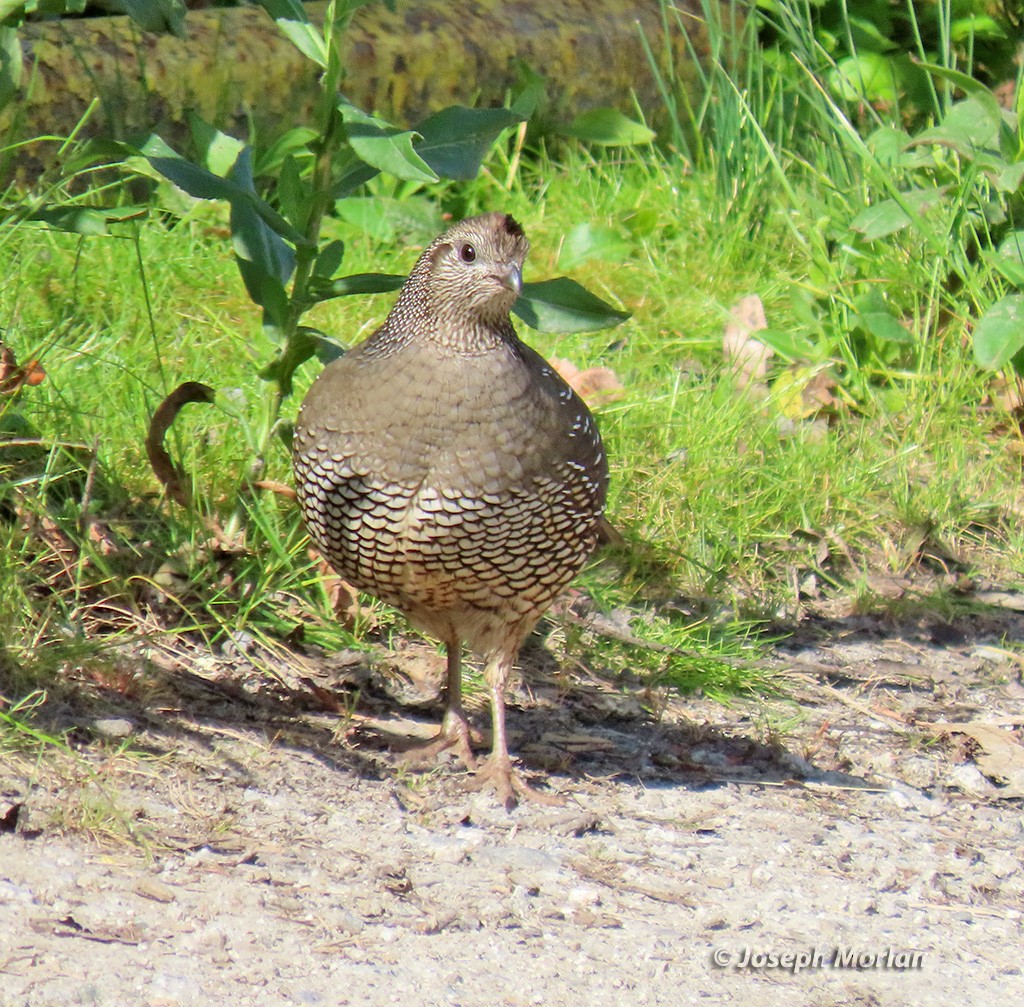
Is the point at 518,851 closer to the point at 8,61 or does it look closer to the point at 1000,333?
the point at 8,61

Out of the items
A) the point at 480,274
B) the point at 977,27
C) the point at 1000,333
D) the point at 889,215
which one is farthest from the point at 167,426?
the point at 977,27

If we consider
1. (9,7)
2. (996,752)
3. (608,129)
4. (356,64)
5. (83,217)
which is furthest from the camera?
(608,129)

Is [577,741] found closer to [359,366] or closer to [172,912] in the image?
[359,366]

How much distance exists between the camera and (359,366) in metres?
3.75

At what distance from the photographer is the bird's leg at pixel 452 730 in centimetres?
395

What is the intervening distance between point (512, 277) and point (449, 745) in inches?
47.3

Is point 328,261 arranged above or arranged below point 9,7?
below

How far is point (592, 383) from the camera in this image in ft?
17.4

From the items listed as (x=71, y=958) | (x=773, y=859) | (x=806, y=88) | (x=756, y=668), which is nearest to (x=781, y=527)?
(x=756, y=668)

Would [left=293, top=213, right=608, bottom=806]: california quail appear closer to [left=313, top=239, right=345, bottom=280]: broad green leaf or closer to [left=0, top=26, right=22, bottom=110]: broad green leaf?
[left=313, top=239, right=345, bottom=280]: broad green leaf

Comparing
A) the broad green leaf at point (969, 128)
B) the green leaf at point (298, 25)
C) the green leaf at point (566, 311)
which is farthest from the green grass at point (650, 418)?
the green leaf at point (566, 311)

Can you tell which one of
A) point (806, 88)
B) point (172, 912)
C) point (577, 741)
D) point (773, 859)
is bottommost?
point (577, 741)

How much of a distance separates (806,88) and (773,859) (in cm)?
420

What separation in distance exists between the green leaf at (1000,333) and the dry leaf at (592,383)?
3.98 feet
